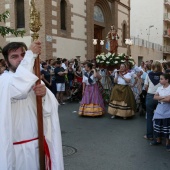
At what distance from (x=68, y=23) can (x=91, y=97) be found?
28.2ft

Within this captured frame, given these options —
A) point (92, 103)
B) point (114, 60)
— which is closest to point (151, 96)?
point (92, 103)

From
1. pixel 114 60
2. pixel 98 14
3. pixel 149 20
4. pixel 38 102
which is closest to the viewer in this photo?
pixel 38 102

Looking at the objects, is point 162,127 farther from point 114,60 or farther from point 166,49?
point 166,49

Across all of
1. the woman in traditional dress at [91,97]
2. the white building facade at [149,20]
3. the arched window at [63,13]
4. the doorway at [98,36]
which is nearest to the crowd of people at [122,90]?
the woman in traditional dress at [91,97]

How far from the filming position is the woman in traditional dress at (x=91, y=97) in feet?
31.1

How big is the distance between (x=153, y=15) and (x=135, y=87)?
1387 inches

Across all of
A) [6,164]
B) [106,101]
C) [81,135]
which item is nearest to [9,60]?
[6,164]

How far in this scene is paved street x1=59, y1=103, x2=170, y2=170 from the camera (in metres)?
5.11

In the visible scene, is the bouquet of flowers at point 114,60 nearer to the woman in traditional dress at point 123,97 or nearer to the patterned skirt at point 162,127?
the woman in traditional dress at point 123,97

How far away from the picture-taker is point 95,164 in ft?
16.8

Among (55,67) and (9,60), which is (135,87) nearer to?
(55,67)

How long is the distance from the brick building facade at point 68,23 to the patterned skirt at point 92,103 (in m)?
5.65

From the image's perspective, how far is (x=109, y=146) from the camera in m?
6.17

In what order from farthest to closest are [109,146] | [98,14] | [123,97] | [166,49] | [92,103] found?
[166,49] → [98,14] → [92,103] → [123,97] → [109,146]
